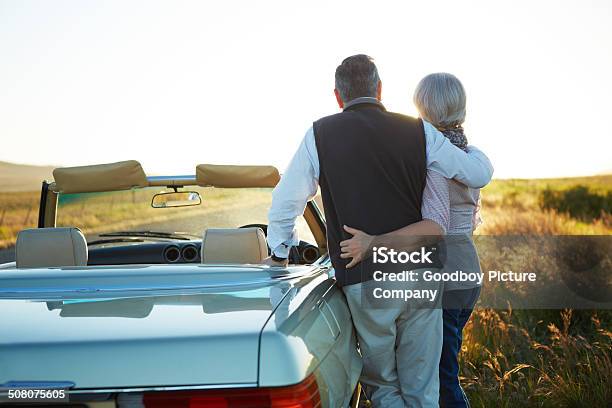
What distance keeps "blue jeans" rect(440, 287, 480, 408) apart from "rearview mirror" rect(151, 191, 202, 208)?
1.57m

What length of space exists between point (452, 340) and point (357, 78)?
4.28 ft

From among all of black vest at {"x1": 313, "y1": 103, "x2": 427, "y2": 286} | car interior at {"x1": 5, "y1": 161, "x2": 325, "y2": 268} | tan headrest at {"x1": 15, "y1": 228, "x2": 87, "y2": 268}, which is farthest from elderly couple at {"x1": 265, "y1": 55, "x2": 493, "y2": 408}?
tan headrest at {"x1": 15, "y1": 228, "x2": 87, "y2": 268}

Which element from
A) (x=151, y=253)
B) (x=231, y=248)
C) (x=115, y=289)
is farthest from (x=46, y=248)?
(x=151, y=253)

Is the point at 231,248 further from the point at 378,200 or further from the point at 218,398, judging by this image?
the point at 218,398

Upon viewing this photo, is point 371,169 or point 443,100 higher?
point 443,100

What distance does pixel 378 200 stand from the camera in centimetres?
370

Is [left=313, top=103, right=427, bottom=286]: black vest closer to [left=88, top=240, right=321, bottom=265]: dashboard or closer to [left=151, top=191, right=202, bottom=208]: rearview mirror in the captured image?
[left=151, top=191, right=202, bottom=208]: rearview mirror

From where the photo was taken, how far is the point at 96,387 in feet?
7.59

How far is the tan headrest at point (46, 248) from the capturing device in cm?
414

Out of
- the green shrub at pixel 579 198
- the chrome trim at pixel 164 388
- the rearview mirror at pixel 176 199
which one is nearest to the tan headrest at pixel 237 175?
the rearview mirror at pixel 176 199

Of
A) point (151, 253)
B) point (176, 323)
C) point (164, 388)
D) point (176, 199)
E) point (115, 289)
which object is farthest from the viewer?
point (151, 253)

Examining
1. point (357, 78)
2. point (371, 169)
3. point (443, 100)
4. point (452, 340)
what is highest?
point (357, 78)

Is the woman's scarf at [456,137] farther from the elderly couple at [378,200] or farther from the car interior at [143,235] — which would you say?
the car interior at [143,235]

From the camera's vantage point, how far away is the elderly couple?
12.1ft
